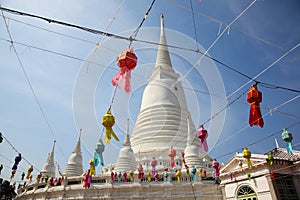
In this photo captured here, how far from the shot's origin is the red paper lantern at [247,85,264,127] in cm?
615

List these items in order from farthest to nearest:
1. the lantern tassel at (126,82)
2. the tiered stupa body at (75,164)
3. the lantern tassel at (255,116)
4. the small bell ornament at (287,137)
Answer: the tiered stupa body at (75,164)
the small bell ornament at (287,137)
the lantern tassel at (255,116)
the lantern tassel at (126,82)

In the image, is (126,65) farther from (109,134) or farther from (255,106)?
(255,106)

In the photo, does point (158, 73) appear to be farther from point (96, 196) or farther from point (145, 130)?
point (96, 196)

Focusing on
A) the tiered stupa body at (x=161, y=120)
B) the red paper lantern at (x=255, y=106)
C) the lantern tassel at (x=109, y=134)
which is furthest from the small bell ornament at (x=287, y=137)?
the tiered stupa body at (x=161, y=120)

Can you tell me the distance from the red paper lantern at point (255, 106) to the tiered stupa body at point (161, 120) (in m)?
16.8

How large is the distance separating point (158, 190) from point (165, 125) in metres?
10.1

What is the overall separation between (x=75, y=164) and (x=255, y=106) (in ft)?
78.2

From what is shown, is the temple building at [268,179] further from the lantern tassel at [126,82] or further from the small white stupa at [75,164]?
the small white stupa at [75,164]

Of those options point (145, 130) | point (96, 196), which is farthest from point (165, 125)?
point (96, 196)

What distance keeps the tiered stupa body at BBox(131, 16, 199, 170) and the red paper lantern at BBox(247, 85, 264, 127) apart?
55.0ft

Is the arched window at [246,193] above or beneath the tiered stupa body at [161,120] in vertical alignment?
beneath

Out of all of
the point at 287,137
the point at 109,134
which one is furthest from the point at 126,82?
the point at 287,137

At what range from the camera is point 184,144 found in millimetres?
25797

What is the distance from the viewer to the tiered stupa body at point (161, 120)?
80.5 feet
